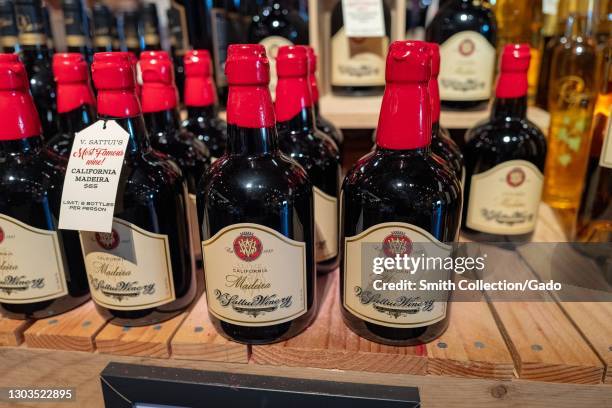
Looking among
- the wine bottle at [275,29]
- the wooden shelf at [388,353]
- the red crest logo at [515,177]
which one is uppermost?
the wine bottle at [275,29]

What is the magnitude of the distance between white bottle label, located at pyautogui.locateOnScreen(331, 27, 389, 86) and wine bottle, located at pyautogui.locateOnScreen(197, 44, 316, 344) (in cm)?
49

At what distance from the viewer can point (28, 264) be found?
612 mm

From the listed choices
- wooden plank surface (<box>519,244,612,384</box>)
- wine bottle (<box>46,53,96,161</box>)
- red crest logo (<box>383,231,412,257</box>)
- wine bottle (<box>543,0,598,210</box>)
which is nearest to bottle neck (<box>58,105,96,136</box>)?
wine bottle (<box>46,53,96,161</box>)

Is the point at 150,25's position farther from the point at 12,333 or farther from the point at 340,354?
the point at 340,354

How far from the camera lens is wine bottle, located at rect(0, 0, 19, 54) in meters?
0.75

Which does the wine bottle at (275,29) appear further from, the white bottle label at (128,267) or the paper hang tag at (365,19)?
the white bottle label at (128,267)

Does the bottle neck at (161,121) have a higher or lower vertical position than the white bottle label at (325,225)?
higher

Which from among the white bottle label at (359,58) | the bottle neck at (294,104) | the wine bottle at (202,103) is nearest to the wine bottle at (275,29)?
the white bottle label at (359,58)

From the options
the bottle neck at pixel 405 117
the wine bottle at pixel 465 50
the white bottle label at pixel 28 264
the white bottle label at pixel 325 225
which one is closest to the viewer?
the bottle neck at pixel 405 117

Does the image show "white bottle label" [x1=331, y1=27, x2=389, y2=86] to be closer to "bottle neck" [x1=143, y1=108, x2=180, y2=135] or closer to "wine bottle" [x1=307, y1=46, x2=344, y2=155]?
"wine bottle" [x1=307, y1=46, x2=344, y2=155]

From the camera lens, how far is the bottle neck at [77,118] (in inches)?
25.8

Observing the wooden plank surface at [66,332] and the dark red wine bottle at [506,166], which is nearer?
the wooden plank surface at [66,332]

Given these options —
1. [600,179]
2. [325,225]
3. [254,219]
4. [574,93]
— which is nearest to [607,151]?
[600,179]

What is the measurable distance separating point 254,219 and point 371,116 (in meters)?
0.43
